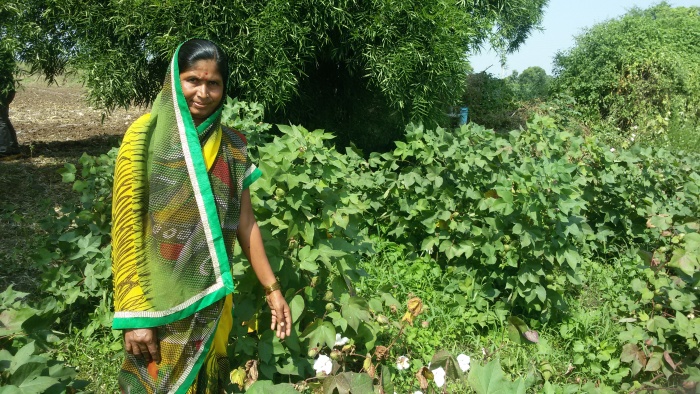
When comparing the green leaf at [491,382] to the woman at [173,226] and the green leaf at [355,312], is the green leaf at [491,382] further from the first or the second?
the green leaf at [355,312]

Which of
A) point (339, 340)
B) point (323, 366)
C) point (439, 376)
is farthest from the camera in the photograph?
point (339, 340)

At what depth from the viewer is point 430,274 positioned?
409 centimetres

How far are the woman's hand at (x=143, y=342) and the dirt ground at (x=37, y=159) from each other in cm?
182

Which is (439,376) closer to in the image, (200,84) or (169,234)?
(169,234)

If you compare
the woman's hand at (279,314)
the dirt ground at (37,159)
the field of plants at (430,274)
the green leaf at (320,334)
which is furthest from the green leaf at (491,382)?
the dirt ground at (37,159)

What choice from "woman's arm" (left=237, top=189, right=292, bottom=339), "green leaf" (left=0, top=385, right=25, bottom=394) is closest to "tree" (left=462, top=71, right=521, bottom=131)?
"woman's arm" (left=237, top=189, right=292, bottom=339)

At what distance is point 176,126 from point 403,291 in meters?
2.27

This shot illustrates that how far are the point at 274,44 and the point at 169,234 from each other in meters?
3.40

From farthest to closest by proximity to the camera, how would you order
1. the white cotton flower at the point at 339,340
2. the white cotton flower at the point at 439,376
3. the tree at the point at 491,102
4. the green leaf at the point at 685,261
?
the tree at the point at 491,102 < the green leaf at the point at 685,261 < the white cotton flower at the point at 339,340 < the white cotton flower at the point at 439,376

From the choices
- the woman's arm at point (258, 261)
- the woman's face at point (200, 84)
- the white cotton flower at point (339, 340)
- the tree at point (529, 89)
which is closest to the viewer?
the woman's face at point (200, 84)

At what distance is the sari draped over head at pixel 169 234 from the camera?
6.01 feet

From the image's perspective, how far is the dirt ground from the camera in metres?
4.16

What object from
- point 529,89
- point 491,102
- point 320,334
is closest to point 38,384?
point 320,334

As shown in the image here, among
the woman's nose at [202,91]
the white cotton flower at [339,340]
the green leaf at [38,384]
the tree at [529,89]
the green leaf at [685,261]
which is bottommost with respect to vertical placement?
the green leaf at [38,384]
